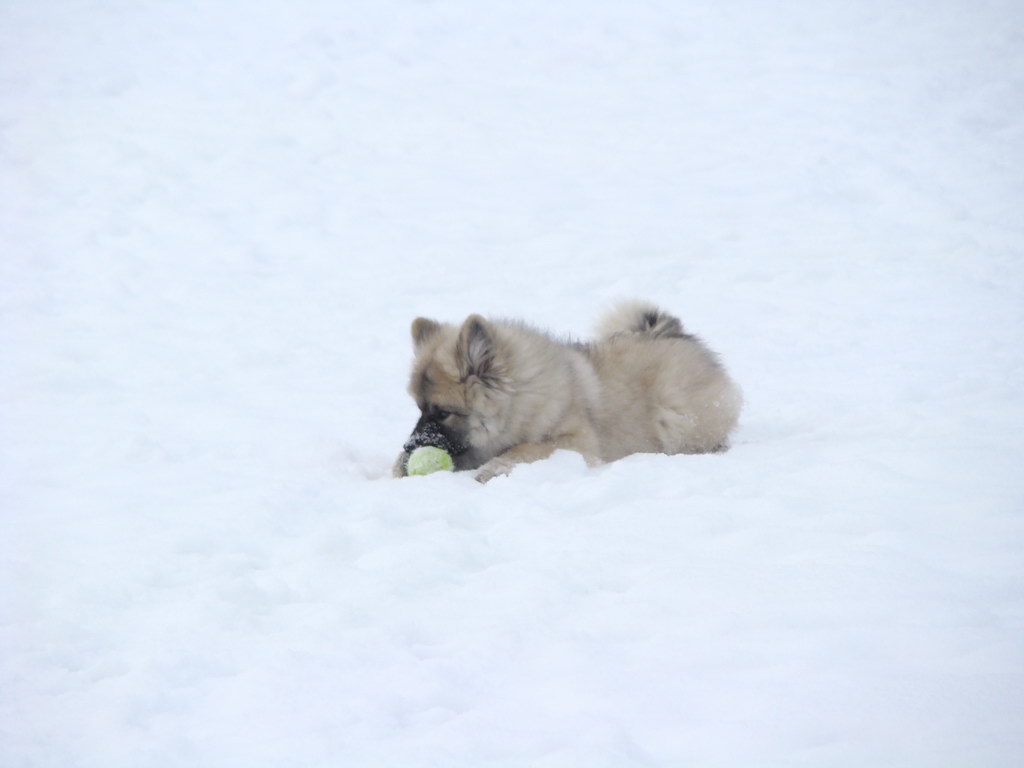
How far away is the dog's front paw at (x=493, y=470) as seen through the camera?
4.10m

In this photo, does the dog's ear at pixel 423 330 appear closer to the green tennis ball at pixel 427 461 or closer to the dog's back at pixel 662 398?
the green tennis ball at pixel 427 461

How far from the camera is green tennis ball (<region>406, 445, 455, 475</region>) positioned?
13.9 ft

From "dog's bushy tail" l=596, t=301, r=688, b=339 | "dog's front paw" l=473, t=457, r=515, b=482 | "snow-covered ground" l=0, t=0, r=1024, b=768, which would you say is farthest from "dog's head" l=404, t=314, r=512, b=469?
"dog's bushy tail" l=596, t=301, r=688, b=339

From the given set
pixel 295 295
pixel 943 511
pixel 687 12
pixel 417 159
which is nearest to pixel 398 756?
pixel 943 511

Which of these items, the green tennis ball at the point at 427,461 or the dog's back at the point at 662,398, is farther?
the dog's back at the point at 662,398

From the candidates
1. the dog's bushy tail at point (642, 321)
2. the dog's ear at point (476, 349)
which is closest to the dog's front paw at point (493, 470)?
the dog's ear at point (476, 349)

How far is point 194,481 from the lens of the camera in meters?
3.99

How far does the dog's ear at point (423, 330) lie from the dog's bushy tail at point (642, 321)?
4.41ft

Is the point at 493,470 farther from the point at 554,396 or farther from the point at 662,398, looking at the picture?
the point at 662,398

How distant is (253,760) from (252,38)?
40.0 ft

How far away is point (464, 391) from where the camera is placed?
4.43 metres

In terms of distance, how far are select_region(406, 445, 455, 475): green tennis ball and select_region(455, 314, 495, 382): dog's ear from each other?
0.42 meters

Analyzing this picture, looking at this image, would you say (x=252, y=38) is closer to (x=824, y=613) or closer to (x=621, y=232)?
(x=621, y=232)

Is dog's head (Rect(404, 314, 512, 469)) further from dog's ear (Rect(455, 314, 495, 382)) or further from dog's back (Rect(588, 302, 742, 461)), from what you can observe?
dog's back (Rect(588, 302, 742, 461))
